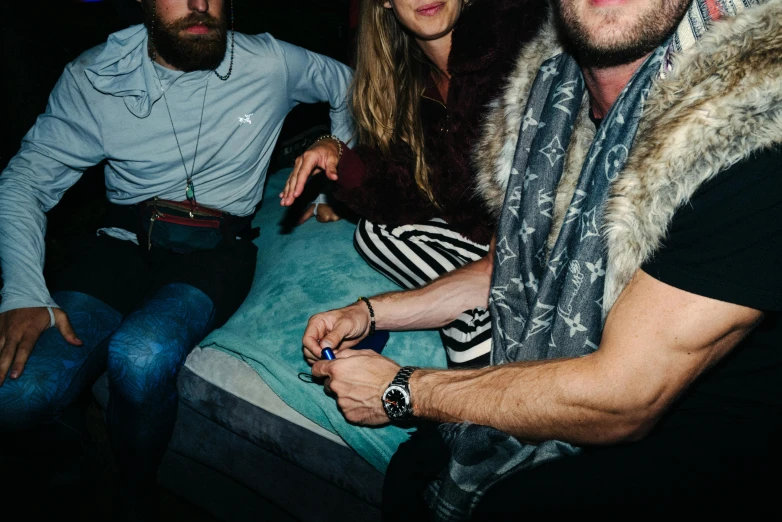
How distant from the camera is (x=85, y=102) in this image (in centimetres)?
208

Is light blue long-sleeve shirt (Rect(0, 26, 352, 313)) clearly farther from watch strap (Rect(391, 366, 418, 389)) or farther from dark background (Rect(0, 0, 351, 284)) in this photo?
watch strap (Rect(391, 366, 418, 389))

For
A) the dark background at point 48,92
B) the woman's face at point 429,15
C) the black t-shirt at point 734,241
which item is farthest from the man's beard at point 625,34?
the dark background at point 48,92

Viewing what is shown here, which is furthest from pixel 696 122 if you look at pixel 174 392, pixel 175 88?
pixel 175 88

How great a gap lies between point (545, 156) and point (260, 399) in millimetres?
1162

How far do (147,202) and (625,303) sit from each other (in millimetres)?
1833

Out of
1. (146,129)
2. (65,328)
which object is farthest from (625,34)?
(65,328)

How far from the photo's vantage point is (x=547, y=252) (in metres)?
1.54

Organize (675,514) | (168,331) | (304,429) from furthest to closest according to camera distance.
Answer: (168,331), (304,429), (675,514)

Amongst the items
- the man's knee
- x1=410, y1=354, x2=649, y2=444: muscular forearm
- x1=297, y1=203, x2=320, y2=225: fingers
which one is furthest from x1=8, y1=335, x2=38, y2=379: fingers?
x1=410, y1=354, x2=649, y2=444: muscular forearm

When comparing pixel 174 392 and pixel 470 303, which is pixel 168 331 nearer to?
pixel 174 392

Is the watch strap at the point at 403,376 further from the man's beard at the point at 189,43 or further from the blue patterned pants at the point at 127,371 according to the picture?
the man's beard at the point at 189,43

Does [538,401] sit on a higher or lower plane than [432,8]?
lower

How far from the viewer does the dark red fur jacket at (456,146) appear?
1.89 meters

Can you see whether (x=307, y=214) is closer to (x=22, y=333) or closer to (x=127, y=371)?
(x=127, y=371)
